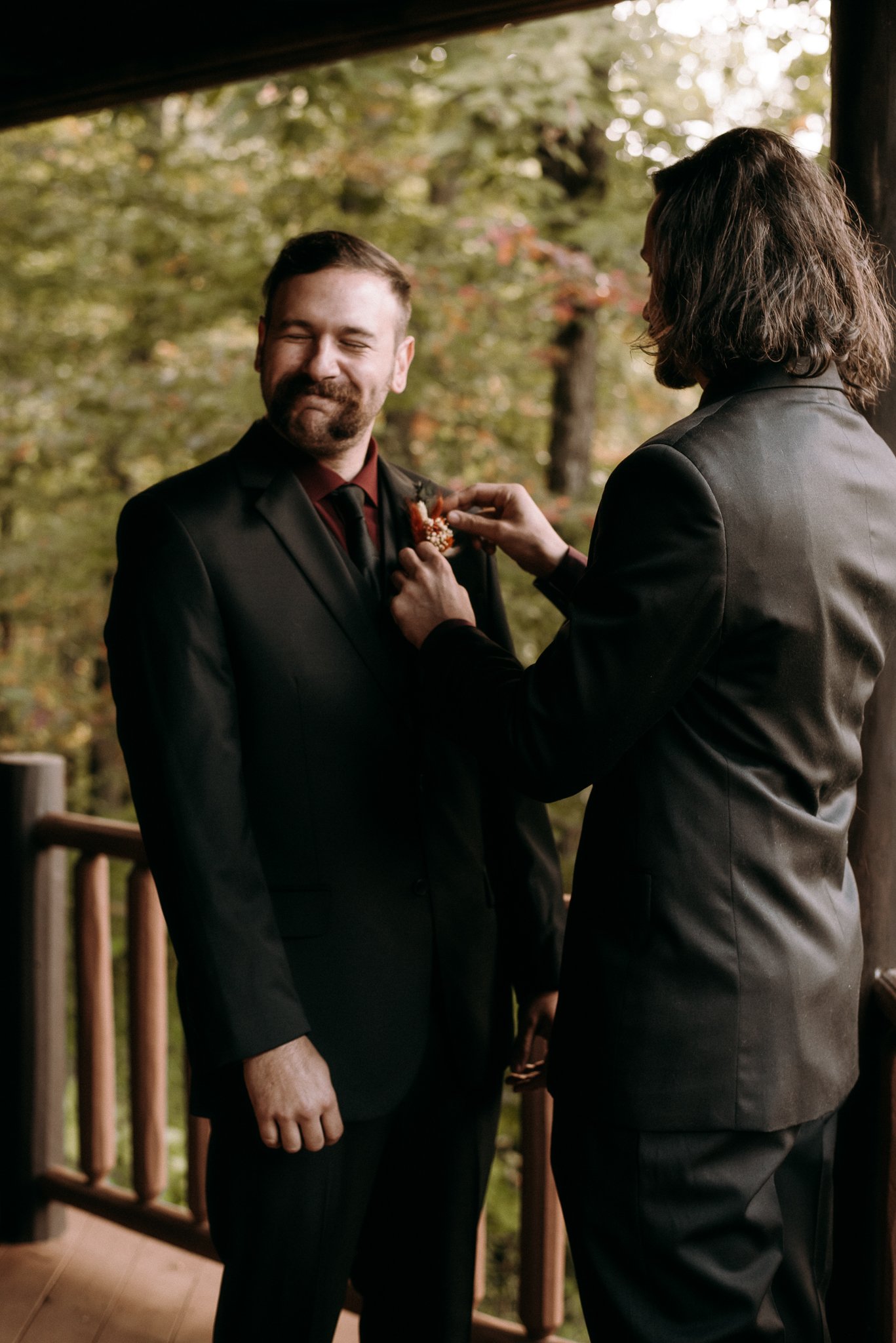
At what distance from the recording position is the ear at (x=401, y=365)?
5.83 ft

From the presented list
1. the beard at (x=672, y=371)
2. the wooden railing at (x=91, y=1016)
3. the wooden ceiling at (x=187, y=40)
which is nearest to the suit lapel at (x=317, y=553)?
the beard at (x=672, y=371)

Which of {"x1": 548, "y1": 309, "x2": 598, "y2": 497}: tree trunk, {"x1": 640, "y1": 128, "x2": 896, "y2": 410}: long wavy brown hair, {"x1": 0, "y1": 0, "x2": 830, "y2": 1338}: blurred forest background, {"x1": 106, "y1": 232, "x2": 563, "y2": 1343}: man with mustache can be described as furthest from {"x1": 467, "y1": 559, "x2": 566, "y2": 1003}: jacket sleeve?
{"x1": 548, "y1": 309, "x2": 598, "y2": 497}: tree trunk

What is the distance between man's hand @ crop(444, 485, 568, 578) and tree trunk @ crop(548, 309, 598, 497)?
141 inches

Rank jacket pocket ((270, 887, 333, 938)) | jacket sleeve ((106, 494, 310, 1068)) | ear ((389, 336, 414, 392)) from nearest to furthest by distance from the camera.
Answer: jacket sleeve ((106, 494, 310, 1068)) < jacket pocket ((270, 887, 333, 938)) < ear ((389, 336, 414, 392))

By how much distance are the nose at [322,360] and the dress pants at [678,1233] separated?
106 centimetres

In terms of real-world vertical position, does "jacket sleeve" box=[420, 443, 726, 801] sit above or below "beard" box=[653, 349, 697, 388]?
below

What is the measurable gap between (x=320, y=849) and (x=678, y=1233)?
25.5 inches

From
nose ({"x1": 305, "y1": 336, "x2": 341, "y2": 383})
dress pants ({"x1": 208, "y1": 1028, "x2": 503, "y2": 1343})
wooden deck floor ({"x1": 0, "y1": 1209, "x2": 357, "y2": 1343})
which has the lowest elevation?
wooden deck floor ({"x1": 0, "y1": 1209, "x2": 357, "y2": 1343})

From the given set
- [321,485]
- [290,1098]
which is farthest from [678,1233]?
[321,485]

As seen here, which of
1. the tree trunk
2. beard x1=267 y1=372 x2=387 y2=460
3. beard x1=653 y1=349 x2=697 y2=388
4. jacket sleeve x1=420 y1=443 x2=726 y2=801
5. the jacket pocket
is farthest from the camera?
the tree trunk

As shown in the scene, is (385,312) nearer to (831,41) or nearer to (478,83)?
(831,41)

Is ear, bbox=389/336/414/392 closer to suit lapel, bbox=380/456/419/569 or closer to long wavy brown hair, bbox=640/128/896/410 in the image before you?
suit lapel, bbox=380/456/419/569

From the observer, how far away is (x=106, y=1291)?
A: 2455mm

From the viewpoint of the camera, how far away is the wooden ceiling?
1854 millimetres
